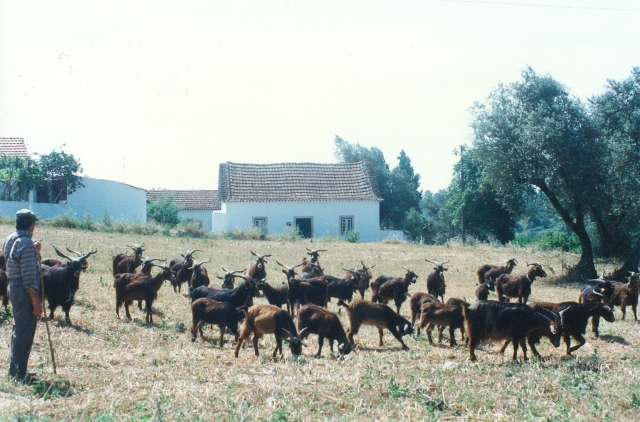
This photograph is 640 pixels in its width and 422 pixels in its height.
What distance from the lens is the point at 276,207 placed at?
40.7 metres

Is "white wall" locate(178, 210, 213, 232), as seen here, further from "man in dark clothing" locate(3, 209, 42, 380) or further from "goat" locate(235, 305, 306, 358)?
"man in dark clothing" locate(3, 209, 42, 380)

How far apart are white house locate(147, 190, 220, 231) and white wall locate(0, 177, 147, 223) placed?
39.8ft

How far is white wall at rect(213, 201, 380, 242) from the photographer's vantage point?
133 ft

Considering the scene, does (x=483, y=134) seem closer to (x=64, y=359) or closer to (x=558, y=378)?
(x=558, y=378)

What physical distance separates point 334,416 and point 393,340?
546 centimetres

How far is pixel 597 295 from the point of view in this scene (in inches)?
555

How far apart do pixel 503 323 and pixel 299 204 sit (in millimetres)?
30914

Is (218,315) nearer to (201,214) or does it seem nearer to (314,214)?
(314,214)

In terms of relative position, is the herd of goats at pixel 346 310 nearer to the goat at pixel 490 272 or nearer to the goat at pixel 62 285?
the goat at pixel 62 285

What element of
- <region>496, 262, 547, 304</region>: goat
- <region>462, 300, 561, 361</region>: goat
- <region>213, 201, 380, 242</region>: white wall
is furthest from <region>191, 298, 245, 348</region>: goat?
<region>213, 201, 380, 242</region>: white wall

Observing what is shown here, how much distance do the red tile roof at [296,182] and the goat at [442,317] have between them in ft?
95.5

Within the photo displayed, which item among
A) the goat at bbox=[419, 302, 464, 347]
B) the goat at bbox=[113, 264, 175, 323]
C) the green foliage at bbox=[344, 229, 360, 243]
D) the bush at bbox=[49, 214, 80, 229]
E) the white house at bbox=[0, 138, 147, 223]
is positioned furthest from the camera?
the green foliage at bbox=[344, 229, 360, 243]

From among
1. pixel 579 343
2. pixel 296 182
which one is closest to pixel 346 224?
pixel 296 182

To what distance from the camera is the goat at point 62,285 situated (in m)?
11.9
